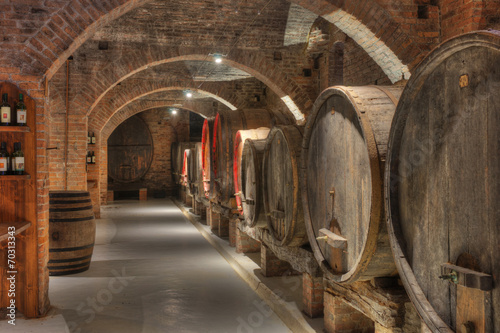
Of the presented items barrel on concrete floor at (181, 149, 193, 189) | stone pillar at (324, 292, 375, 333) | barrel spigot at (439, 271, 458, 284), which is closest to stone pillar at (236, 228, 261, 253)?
stone pillar at (324, 292, 375, 333)

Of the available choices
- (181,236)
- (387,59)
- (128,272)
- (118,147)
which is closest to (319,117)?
(387,59)

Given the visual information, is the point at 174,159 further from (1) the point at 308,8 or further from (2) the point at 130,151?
(1) the point at 308,8

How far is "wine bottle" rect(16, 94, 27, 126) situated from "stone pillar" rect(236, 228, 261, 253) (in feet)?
10.3

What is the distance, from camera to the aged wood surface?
3.88 m

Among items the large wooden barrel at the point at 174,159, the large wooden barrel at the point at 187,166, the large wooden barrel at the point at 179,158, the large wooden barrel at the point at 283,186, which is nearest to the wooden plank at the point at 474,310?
the large wooden barrel at the point at 283,186

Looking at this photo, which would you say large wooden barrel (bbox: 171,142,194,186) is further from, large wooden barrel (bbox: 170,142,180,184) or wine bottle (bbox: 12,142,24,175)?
wine bottle (bbox: 12,142,24,175)

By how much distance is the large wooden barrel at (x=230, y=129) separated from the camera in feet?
20.9

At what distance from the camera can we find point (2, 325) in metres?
3.69

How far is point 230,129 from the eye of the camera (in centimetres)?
643

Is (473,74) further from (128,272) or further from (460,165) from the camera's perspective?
(128,272)

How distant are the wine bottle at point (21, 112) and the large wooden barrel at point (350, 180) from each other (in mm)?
2488

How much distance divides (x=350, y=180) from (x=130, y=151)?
16.6 m

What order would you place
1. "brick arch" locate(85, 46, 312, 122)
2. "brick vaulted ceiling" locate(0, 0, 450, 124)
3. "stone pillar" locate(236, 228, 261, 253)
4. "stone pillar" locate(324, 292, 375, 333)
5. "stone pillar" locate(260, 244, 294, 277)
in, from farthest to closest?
Answer: 1. "brick arch" locate(85, 46, 312, 122)
2. "brick vaulted ceiling" locate(0, 0, 450, 124)
3. "stone pillar" locate(236, 228, 261, 253)
4. "stone pillar" locate(260, 244, 294, 277)
5. "stone pillar" locate(324, 292, 375, 333)

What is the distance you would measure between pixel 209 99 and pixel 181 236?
8086mm
